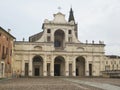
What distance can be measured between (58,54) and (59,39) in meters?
5.84

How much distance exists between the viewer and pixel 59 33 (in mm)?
65625

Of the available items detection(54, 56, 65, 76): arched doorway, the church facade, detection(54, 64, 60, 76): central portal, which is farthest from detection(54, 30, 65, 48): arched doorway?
detection(54, 64, 60, 76): central portal

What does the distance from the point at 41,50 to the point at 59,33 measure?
782cm

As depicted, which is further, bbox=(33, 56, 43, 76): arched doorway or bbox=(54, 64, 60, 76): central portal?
bbox=(54, 64, 60, 76): central portal

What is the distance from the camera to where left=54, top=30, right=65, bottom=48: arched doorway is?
6485 centimetres

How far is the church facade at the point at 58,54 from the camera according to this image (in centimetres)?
5975

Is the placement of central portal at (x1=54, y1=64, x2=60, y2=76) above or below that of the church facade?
below

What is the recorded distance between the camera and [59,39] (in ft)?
215

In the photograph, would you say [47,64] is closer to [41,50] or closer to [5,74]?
[41,50]

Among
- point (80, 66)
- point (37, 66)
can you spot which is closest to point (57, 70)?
point (37, 66)

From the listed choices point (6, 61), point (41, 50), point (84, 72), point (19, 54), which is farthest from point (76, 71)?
point (6, 61)

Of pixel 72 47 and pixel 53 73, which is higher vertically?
pixel 72 47

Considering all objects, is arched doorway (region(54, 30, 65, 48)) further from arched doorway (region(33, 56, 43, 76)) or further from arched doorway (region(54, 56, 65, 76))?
arched doorway (region(33, 56, 43, 76))

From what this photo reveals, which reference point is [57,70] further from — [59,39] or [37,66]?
[59,39]
